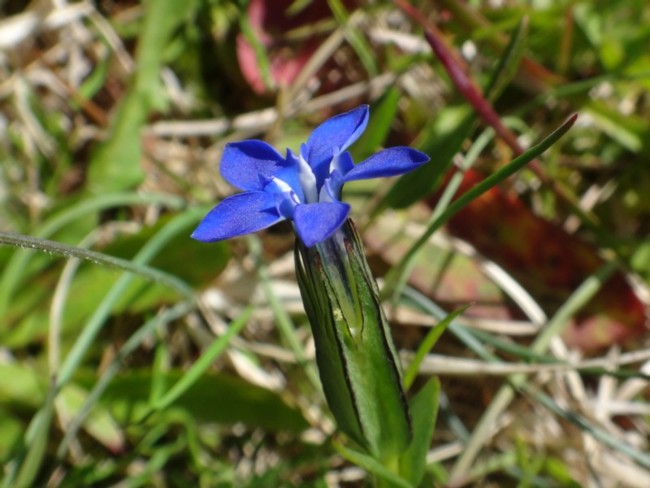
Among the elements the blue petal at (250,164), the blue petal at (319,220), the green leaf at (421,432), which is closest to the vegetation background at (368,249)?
the green leaf at (421,432)

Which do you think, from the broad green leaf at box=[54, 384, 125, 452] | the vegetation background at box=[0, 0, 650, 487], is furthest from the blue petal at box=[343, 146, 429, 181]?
the broad green leaf at box=[54, 384, 125, 452]

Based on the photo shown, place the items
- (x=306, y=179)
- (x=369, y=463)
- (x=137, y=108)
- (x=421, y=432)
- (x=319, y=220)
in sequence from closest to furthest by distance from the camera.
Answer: (x=319, y=220), (x=306, y=179), (x=369, y=463), (x=421, y=432), (x=137, y=108)

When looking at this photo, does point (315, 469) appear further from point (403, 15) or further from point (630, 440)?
point (403, 15)

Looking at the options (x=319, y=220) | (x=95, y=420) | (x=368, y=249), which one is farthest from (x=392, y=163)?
(x=95, y=420)

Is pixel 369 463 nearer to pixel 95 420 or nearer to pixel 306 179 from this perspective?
pixel 306 179

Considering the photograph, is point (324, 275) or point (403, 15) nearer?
point (324, 275)

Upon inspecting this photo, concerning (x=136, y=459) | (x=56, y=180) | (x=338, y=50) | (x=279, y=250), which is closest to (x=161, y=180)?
(x=56, y=180)
